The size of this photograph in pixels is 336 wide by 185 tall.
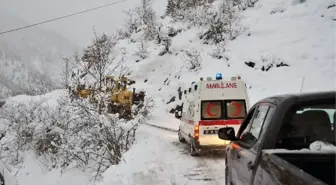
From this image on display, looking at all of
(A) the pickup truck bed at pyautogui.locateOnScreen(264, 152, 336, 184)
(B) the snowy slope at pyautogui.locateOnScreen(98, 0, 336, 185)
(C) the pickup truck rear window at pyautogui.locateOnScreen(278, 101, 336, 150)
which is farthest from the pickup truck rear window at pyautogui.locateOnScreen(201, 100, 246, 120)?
(A) the pickup truck bed at pyautogui.locateOnScreen(264, 152, 336, 184)

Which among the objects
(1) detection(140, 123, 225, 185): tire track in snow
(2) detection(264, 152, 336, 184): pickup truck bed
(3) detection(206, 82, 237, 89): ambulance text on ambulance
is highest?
(3) detection(206, 82, 237, 89): ambulance text on ambulance

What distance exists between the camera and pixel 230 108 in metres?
13.0

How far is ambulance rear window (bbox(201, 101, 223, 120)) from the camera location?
13.0 m

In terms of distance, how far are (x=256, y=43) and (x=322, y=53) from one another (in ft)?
20.2

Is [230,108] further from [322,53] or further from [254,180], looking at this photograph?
[322,53]

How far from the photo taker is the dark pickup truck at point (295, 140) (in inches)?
131

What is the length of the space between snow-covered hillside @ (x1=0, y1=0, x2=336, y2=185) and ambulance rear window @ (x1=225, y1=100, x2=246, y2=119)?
1506 mm

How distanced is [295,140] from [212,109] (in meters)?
9.33

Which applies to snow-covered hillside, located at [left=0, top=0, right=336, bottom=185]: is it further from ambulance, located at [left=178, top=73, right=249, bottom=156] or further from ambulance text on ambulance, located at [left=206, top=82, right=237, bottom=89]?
ambulance text on ambulance, located at [left=206, top=82, right=237, bottom=89]

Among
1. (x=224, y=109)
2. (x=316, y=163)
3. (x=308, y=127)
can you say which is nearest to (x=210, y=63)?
(x=224, y=109)

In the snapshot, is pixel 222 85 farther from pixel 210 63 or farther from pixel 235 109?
pixel 210 63

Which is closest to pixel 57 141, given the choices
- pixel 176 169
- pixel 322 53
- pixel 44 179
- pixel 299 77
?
pixel 44 179

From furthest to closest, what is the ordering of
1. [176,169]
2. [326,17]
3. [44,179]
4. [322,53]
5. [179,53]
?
[179,53] → [326,17] → [322,53] → [44,179] → [176,169]

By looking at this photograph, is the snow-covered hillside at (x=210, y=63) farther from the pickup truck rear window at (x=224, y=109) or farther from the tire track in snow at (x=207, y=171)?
the pickup truck rear window at (x=224, y=109)
